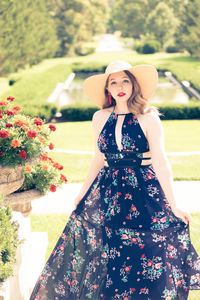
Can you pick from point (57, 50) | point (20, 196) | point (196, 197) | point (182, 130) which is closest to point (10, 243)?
point (20, 196)

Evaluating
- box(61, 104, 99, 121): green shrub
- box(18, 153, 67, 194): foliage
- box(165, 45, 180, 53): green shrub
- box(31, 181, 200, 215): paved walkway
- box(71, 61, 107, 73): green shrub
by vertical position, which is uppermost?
box(18, 153, 67, 194): foliage

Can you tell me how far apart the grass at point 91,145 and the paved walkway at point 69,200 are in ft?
1.32

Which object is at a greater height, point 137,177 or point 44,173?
point 137,177

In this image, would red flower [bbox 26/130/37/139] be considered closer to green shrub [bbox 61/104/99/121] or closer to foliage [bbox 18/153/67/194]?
foliage [bbox 18/153/67/194]

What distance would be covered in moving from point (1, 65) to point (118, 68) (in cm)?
2649

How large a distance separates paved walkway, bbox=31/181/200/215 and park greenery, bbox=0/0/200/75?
72.7ft

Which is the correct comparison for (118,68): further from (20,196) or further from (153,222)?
(20,196)

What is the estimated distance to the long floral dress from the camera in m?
3.01

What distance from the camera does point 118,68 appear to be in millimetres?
3174

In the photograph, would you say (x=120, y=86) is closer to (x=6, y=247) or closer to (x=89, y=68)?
(x=6, y=247)

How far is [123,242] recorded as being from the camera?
306 cm

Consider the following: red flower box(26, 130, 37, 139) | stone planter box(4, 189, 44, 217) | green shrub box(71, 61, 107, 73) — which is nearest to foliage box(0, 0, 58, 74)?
green shrub box(71, 61, 107, 73)

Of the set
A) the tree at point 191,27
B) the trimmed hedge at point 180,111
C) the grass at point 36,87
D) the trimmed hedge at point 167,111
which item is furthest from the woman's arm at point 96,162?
the tree at point 191,27

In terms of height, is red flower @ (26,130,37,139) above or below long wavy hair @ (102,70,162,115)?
below
